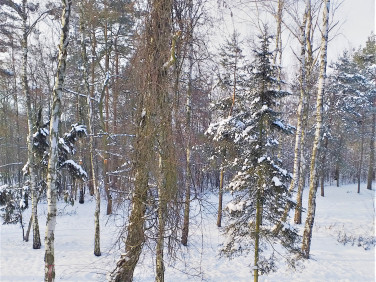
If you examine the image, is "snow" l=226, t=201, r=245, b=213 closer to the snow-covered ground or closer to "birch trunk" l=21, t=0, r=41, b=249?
the snow-covered ground

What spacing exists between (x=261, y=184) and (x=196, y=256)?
187 inches

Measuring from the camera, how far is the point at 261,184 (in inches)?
234

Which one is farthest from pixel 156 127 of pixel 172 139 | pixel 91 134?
pixel 91 134

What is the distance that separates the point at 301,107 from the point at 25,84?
10.5 metres

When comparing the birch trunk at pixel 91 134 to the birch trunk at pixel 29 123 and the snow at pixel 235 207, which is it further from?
the snow at pixel 235 207

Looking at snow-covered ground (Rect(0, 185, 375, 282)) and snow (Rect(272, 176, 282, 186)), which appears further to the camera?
snow-covered ground (Rect(0, 185, 375, 282))

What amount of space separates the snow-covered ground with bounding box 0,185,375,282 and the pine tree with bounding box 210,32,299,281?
3.03ft

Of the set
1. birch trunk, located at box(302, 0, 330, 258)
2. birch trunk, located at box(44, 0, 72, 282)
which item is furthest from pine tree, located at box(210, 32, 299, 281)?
birch trunk, located at box(44, 0, 72, 282)

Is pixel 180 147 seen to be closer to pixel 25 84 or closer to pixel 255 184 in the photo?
pixel 255 184

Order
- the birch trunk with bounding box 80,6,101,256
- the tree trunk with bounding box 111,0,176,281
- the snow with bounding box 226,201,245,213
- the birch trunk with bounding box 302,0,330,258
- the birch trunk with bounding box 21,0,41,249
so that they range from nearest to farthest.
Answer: the tree trunk with bounding box 111,0,176,281 < the snow with bounding box 226,201,245,213 < the birch trunk with bounding box 302,0,330,258 < the birch trunk with bounding box 80,6,101,256 < the birch trunk with bounding box 21,0,41,249

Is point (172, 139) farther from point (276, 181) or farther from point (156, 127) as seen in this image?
point (276, 181)

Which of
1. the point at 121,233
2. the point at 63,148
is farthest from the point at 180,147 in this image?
the point at 63,148

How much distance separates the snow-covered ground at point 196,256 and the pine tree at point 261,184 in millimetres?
923

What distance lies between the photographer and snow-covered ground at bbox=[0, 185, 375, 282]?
24.1 ft
